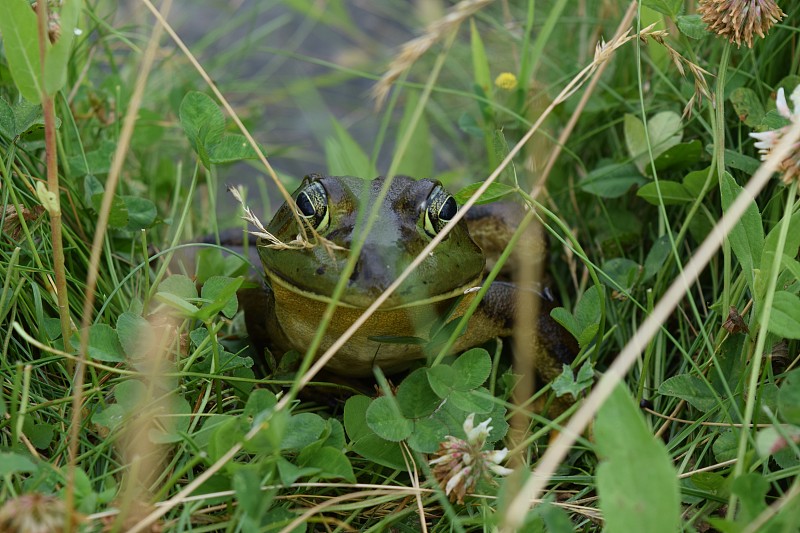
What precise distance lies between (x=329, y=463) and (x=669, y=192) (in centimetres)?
150

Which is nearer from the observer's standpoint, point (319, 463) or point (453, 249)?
point (319, 463)

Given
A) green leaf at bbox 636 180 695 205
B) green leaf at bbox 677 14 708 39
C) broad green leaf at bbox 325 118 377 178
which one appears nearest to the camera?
green leaf at bbox 677 14 708 39

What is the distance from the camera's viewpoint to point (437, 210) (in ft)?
7.55

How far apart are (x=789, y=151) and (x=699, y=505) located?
875 millimetres

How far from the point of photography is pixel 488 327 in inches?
102

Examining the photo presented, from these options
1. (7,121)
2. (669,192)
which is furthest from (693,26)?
(7,121)

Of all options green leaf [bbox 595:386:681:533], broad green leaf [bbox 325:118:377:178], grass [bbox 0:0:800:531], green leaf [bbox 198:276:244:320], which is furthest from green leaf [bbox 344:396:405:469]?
broad green leaf [bbox 325:118:377:178]

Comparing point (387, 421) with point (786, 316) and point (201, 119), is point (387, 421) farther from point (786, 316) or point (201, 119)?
point (201, 119)

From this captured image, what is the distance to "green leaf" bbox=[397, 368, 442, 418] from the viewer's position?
6.88 ft

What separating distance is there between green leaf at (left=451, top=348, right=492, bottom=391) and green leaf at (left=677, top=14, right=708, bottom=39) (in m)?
1.07

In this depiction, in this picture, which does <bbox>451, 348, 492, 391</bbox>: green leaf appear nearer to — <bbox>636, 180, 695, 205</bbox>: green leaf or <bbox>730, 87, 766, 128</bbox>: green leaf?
<bbox>636, 180, 695, 205</bbox>: green leaf

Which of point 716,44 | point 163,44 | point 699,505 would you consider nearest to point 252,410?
point 699,505

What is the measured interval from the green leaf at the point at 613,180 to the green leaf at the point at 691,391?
0.96m

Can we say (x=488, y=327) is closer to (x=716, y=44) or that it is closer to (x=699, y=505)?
(x=699, y=505)
